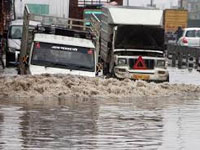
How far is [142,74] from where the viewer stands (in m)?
29.0

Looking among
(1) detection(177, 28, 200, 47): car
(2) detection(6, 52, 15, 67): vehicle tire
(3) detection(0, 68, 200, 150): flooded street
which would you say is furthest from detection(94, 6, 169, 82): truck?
(1) detection(177, 28, 200, 47): car

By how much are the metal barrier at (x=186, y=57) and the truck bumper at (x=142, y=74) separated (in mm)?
15786

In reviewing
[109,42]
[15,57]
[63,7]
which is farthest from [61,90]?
[63,7]

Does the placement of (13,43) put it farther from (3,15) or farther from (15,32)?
(3,15)

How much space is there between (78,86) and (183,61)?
2638 centimetres

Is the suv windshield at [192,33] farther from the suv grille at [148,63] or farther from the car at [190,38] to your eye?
the suv grille at [148,63]

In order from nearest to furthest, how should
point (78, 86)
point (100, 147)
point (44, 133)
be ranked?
1. point (100, 147)
2. point (44, 133)
3. point (78, 86)

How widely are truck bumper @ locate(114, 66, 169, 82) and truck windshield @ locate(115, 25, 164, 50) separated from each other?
58.9 inches

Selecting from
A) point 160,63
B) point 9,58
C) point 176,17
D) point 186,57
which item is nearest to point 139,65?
point 160,63

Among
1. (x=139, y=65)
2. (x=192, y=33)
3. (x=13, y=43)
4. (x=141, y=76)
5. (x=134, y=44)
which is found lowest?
(x=192, y=33)

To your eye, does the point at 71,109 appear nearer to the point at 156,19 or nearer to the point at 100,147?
the point at 100,147

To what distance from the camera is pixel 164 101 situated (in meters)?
22.5

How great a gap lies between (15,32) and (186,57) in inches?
433

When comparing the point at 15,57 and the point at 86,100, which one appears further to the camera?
the point at 15,57
